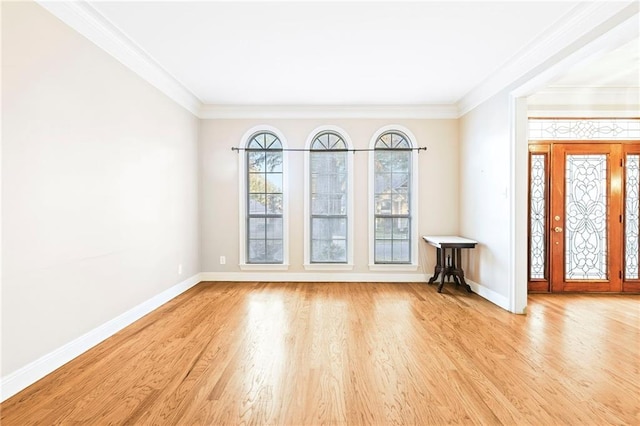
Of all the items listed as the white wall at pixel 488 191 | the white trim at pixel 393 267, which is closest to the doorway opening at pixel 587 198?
the white wall at pixel 488 191

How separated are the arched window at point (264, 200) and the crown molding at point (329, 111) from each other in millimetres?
361

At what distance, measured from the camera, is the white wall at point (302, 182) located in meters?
5.41

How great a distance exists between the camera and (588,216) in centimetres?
467

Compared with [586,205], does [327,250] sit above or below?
below

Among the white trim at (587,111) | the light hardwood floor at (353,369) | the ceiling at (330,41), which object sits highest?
the ceiling at (330,41)

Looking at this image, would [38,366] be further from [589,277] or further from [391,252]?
[589,277]

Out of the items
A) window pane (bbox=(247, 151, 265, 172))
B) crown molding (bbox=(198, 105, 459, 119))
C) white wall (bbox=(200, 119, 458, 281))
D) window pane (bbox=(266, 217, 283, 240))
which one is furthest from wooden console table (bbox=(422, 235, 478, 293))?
window pane (bbox=(247, 151, 265, 172))

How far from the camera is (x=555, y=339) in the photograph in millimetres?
3066

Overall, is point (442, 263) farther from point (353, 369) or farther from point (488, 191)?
point (353, 369)

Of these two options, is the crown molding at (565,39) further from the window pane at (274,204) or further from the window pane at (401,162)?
the window pane at (274,204)

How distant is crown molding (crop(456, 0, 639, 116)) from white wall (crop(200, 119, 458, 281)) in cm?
133

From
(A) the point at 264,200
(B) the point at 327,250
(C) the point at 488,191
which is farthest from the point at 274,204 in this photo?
(C) the point at 488,191

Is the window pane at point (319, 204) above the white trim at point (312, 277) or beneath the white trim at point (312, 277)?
above

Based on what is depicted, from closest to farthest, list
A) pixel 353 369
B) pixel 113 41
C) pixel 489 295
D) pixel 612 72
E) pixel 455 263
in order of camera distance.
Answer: pixel 353 369 → pixel 113 41 → pixel 612 72 → pixel 489 295 → pixel 455 263
